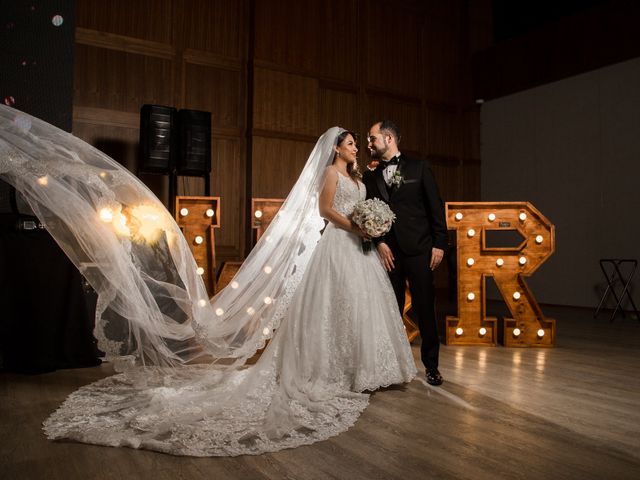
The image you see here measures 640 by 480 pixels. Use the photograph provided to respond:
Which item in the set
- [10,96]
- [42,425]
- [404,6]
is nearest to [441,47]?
[404,6]

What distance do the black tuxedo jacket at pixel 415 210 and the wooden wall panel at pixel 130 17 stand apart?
17.2ft

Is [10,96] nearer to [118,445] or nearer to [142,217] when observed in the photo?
[142,217]

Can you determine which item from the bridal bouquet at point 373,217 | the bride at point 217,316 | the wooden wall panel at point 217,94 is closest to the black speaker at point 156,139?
the wooden wall panel at point 217,94

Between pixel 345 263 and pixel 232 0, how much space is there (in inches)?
240

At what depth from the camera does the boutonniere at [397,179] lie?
12.1 feet

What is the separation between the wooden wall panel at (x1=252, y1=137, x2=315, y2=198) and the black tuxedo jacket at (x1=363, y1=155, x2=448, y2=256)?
4.60 metres

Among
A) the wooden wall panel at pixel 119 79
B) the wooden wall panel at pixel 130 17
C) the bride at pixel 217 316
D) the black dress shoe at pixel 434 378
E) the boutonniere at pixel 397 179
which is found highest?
the wooden wall panel at pixel 130 17

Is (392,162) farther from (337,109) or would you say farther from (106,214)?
(337,109)

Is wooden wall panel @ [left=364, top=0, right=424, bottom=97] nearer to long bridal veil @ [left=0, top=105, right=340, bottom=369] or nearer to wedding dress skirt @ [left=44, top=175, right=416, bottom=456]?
wedding dress skirt @ [left=44, top=175, right=416, bottom=456]

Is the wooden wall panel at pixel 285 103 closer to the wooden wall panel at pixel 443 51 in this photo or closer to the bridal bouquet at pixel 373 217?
the wooden wall panel at pixel 443 51

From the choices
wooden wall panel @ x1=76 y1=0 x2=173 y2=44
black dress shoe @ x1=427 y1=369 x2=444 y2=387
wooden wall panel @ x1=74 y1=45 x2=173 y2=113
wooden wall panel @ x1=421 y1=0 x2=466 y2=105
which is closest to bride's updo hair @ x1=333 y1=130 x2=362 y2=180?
black dress shoe @ x1=427 y1=369 x2=444 y2=387

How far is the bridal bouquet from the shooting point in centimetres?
340

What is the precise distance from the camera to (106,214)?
296 cm

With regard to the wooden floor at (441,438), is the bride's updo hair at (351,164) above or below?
above
